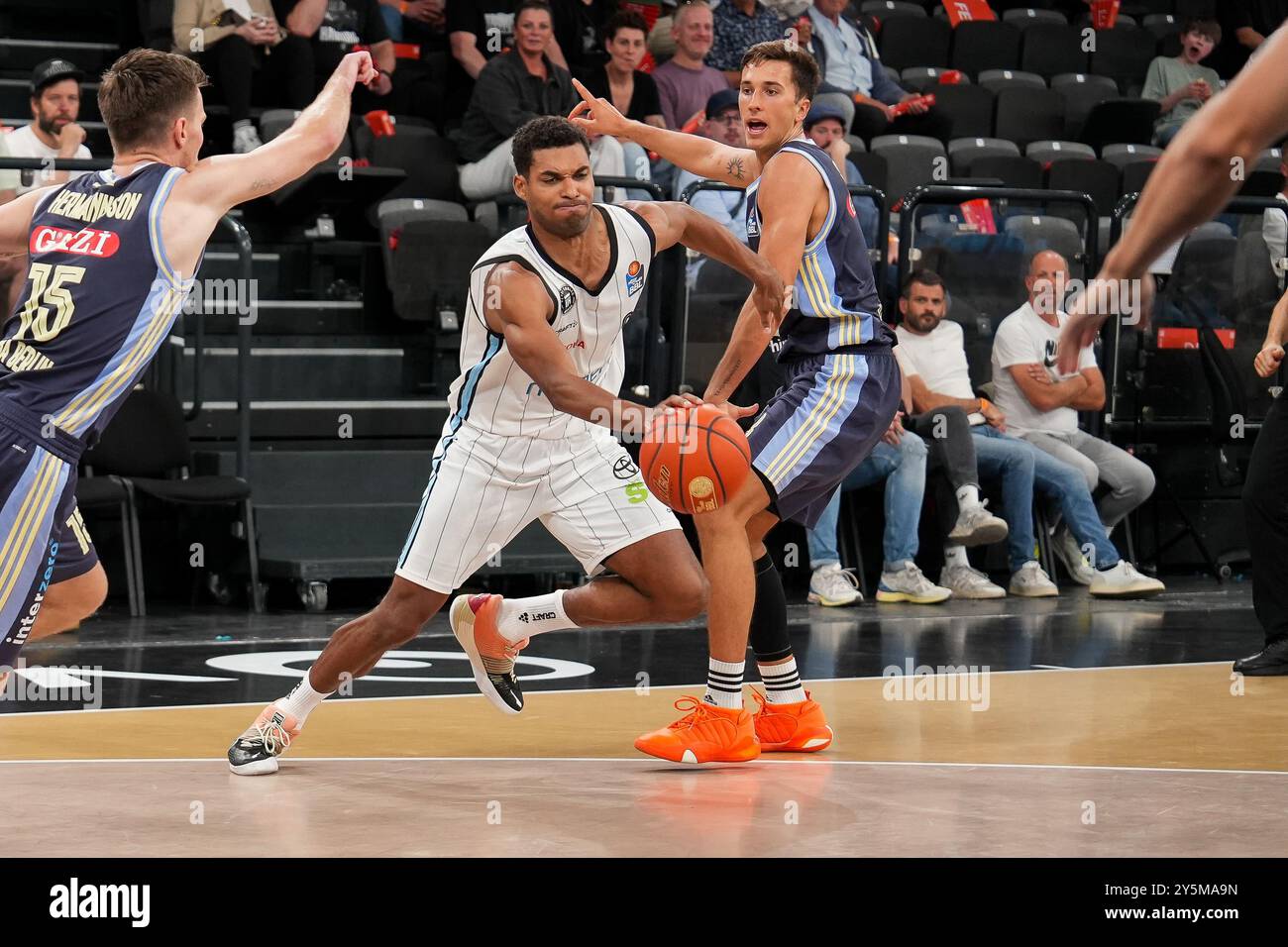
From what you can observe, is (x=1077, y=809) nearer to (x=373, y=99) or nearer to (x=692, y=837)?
(x=692, y=837)

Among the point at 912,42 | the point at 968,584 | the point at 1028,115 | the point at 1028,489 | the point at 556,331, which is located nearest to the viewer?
the point at 556,331

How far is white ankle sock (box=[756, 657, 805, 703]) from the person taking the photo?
17.0 feet

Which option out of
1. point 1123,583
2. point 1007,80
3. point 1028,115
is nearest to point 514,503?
point 1123,583

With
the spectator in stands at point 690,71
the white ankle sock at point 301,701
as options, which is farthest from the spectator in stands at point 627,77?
the white ankle sock at point 301,701

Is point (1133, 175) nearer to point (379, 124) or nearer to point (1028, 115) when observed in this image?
point (1028, 115)

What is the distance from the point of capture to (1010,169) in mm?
10812

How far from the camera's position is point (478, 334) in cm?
493

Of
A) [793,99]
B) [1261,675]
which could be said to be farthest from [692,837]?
[1261,675]

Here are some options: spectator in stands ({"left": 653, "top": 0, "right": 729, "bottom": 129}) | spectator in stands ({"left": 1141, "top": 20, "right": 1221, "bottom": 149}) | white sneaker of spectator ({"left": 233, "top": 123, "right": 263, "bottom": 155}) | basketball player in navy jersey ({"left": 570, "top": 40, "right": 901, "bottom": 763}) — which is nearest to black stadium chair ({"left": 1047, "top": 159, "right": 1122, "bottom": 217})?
spectator in stands ({"left": 1141, "top": 20, "right": 1221, "bottom": 149})

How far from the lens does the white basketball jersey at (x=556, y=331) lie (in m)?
4.79

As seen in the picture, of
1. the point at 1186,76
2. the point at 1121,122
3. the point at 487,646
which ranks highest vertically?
the point at 1186,76

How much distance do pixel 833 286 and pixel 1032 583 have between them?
4.26 meters

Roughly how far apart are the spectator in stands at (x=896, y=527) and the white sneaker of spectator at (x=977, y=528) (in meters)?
0.21
